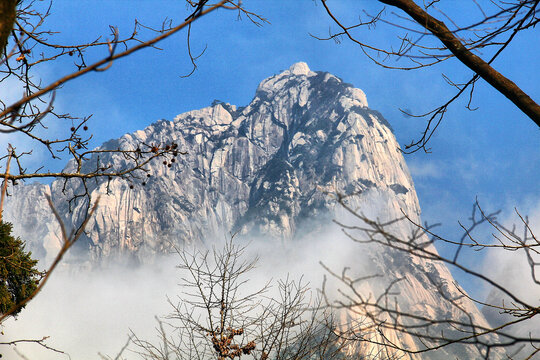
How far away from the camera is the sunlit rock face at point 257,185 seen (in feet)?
486

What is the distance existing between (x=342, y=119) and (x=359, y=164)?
65.7ft

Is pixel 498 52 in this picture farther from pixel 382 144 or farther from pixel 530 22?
pixel 382 144

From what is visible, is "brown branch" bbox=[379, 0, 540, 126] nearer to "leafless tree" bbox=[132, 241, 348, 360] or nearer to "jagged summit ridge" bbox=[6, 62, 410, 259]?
"leafless tree" bbox=[132, 241, 348, 360]

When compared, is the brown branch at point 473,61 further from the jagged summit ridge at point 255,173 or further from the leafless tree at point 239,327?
the jagged summit ridge at point 255,173

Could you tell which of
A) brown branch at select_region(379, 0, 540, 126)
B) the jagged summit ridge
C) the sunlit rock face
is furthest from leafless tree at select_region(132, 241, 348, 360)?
the jagged summit ridge

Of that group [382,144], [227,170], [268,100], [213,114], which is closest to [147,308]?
[227,170]

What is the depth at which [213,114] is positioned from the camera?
183000mm

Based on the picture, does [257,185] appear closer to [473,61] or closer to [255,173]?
[255,173]

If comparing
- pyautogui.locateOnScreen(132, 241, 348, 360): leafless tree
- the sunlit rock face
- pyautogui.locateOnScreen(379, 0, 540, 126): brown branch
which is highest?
the sunlit rock face

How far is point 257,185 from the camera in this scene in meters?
165

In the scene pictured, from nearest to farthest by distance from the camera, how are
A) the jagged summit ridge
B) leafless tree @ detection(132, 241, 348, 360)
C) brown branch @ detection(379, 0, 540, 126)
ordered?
1. brown branch @ detection(379, 0, 540, 126)
2. leafless tree @ detection(132, 241, 348, 360)
3. the jagged summit ridge

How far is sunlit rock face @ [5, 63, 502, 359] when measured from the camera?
148 meters

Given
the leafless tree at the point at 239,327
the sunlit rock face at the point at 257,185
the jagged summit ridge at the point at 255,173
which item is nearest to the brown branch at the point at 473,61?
the leafless tree at the point at 239,327

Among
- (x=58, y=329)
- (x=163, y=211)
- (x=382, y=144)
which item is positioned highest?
(x=382, y=144)
